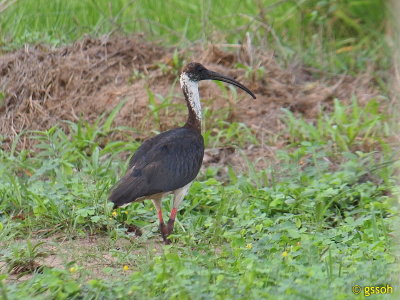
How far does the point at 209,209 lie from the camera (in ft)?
23.2

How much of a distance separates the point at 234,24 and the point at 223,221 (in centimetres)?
466

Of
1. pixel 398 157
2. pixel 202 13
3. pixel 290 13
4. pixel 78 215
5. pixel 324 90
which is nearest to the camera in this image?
pixel 78 215

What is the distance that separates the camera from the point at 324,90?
9.45 m

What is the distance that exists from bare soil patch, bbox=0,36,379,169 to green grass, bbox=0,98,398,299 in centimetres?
29

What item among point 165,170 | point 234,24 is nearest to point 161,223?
point 165,170

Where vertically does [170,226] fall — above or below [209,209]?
above

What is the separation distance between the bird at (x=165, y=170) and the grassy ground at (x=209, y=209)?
0.20 metres

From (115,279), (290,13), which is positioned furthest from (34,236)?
(290,13)

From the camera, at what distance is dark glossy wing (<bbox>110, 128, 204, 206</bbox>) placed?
6.39 metres

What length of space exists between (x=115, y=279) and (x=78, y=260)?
1.79 ft

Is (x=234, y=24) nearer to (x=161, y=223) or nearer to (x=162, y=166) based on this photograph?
(x=162, y=166)

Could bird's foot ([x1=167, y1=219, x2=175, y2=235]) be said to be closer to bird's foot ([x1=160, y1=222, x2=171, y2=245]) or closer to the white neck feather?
bird's foot ([x1=160, y1=222, x2=171, y2=245])

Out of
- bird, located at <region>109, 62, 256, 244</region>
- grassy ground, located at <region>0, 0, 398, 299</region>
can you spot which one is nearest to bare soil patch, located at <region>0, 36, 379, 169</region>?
grassy ground, located at <region>0, 0, 398, 299</region>

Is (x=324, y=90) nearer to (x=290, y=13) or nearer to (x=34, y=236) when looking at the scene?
(x=290, y=13)
